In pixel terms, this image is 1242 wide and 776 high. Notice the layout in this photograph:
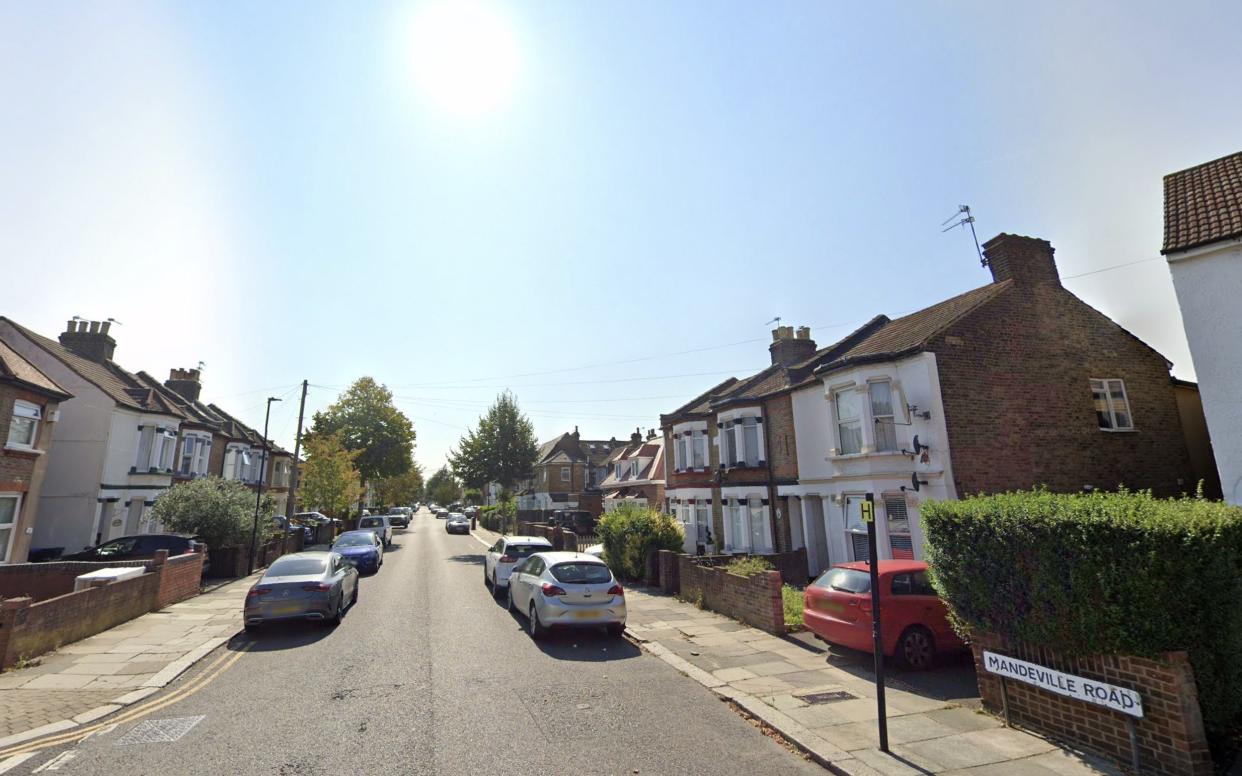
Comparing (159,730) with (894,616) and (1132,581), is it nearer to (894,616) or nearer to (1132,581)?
(894,616)

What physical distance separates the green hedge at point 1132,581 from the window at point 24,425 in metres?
25.2

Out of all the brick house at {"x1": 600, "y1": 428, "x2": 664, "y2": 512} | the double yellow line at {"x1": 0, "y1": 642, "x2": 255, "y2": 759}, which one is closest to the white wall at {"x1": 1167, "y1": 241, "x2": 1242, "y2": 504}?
the double yellow line at {"x1": 0, "y1": 642, "x2": 255, "y2": 759}

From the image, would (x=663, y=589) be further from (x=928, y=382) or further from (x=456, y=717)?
(x=456, y=717)

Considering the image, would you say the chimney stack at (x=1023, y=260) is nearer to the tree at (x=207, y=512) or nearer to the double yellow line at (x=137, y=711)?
the double yellow line at (x=137, y=711)

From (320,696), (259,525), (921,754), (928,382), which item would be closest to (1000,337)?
(928,382)

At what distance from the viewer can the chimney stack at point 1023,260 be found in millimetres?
16125

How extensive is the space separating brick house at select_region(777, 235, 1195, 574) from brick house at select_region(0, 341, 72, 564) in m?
24.2

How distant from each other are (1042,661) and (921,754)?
182 centimetres

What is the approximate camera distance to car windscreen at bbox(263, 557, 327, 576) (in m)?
11.8

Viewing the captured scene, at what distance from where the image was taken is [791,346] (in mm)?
23562

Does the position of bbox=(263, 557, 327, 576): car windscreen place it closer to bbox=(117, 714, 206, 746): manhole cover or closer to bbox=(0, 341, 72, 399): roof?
bbox=(117, 714, 206, 746): manhole cover

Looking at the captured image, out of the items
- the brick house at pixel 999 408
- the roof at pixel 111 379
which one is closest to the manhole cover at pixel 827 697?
the brick house at pixel 999 408

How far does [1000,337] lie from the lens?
49.4 ft

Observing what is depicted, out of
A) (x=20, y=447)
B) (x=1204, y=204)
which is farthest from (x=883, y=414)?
(x=20, y=447)
